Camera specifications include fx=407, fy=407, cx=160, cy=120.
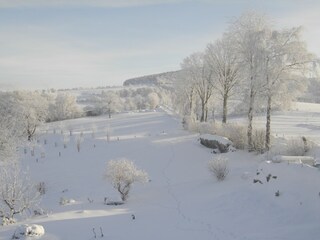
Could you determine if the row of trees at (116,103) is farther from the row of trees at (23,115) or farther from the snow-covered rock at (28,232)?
the snow-covered rock at (28,232)

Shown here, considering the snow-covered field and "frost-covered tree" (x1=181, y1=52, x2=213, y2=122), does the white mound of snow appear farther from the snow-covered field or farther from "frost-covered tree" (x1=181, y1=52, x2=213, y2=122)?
"frost-covered tree" (x1=181, y1=52, x2=213, y2=122)

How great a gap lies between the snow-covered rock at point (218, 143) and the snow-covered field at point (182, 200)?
2.26 feet

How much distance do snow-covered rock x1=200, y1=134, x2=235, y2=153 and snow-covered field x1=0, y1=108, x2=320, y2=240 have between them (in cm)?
69

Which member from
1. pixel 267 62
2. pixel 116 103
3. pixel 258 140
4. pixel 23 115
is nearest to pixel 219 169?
pixel 258 140

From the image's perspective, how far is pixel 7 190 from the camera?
720 inches

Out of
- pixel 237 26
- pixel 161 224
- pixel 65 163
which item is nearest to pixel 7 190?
pixel 161 224

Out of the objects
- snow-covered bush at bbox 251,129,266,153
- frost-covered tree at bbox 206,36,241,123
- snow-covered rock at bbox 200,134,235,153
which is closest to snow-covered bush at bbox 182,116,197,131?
frost-covered tree at bbox 206,36,241,123

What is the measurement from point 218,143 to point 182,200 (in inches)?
423

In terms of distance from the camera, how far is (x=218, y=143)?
3044cm

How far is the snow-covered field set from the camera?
48.3ft

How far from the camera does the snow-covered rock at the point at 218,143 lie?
98.2 ft

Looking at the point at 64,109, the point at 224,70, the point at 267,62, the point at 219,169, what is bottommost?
the point at 64,109

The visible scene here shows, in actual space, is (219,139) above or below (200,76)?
below

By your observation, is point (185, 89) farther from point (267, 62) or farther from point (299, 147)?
point (299, 147)
